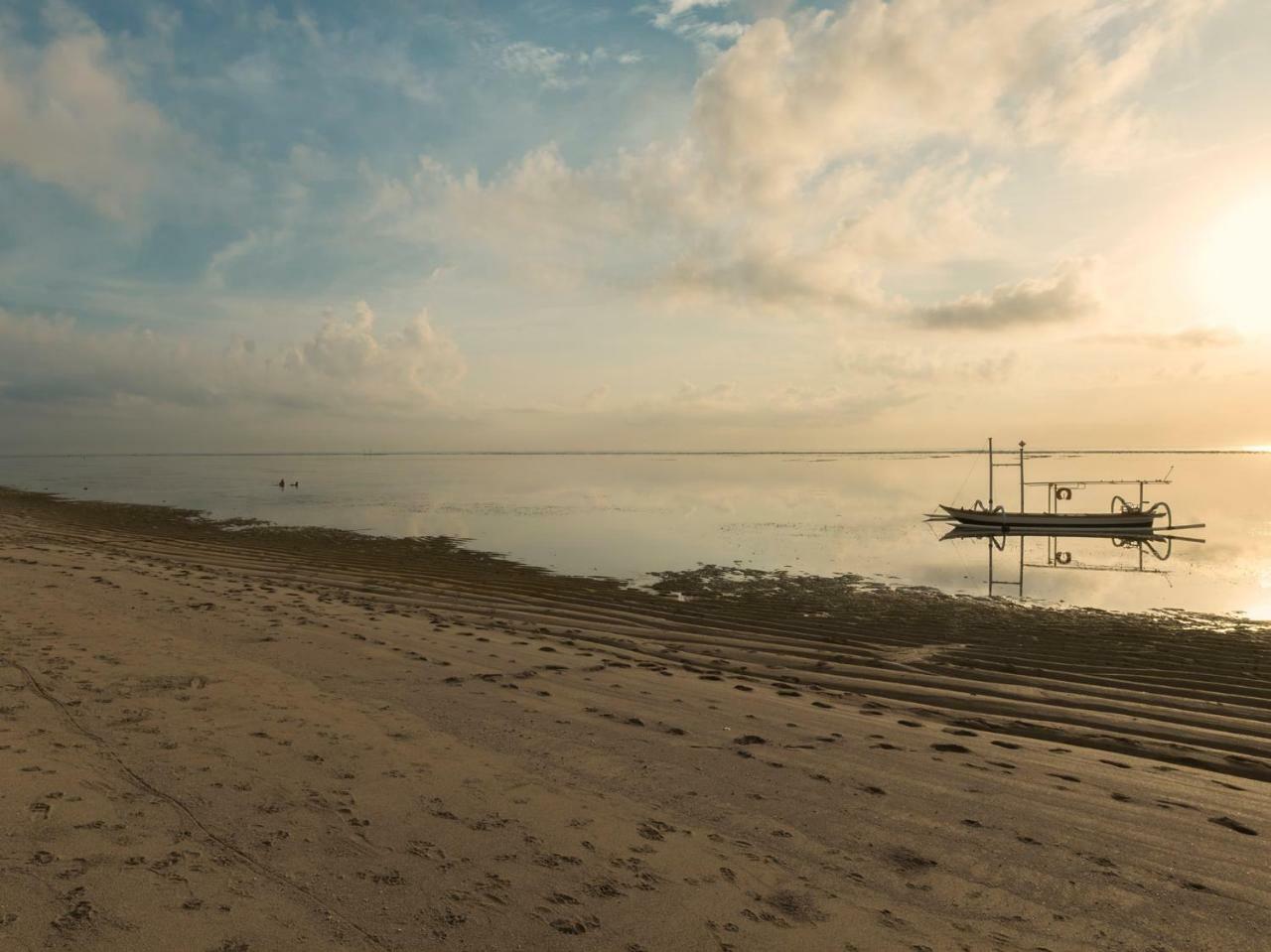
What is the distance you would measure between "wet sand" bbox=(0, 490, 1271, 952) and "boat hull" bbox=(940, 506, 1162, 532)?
37.6m

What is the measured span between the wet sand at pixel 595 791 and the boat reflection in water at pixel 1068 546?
16.6 m

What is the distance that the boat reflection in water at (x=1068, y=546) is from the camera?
102 feet

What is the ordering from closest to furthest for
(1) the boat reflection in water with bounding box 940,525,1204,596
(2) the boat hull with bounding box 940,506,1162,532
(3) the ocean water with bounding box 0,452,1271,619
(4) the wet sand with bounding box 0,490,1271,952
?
1. (4) the wet sand with bounding box 0,490,1271,952
2. (3) the ocean water with bounding box 0,452,1271,619
3. (1) the boat reflection in water with bounding box 940,525,1204,596
4. (2) the boat hull with bounding box 940,506,1162,532

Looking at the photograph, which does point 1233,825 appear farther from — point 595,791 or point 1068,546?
point 1068,546

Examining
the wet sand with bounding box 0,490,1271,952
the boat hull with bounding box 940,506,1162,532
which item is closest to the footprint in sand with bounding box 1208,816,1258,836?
the wet sand with bounding box 0,490,1271,952

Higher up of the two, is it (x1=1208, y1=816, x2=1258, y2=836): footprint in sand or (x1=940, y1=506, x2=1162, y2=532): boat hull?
(x1=940, y1=506, x2=1162, y2=532): boat hull

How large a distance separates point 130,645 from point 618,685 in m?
7.26

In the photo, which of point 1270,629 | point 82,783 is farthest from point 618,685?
point 1270,629

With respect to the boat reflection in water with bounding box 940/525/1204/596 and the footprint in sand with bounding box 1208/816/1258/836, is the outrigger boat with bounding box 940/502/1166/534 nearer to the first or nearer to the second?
the boat reflection in water with bounding box 940/525/1204/596

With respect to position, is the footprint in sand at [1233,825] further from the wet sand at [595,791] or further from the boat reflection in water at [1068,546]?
the boat reflection in water at [1068,546]

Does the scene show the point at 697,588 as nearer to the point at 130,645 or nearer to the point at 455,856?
the point at 130,645

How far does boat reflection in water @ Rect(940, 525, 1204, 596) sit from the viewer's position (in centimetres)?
3102

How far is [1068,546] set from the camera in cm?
4072

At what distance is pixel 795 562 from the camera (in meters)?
28.7
